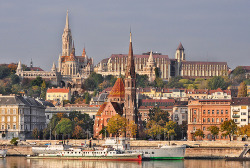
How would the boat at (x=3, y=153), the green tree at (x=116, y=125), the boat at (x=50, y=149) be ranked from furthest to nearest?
the green tree at (x=116, y=125) → the boat at (x=3, y=153) → the boat at (x=50, y=149)

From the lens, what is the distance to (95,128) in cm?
15412

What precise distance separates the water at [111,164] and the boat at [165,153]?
262 centimetres

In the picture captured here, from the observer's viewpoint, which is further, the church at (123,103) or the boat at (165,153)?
the church at (123,103)

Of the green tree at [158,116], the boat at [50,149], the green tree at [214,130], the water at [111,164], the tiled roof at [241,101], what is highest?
the tiled roof at [241,101]

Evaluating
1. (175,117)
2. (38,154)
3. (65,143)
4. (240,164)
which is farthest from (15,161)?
(175,117)

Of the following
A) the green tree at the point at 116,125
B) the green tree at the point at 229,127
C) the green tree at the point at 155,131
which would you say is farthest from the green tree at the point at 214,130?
the green tree at the point at 116,125

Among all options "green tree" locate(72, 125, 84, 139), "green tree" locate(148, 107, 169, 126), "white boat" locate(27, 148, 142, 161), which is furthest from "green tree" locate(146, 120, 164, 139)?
"white boat" locate(27, 148, 142, 161)

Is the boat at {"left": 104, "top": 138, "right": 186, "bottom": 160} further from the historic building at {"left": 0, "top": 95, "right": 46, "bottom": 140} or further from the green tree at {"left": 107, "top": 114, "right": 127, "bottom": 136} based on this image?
the historic building at {"left": 0, "top": 95, "right": 46, "bottom": 140}

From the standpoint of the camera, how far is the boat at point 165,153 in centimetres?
12138

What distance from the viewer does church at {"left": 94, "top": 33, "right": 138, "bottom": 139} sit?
148m

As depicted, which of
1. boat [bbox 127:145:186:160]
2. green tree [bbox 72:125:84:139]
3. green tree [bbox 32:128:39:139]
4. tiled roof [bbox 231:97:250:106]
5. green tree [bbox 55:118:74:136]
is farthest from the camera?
green tree [bbox 32:128:39:139]

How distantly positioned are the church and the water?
26133mm

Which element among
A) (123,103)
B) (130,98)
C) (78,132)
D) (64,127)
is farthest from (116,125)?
(123,103)

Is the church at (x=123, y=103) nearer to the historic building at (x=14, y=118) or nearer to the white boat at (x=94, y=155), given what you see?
the historic building at (x=14, y=118)
